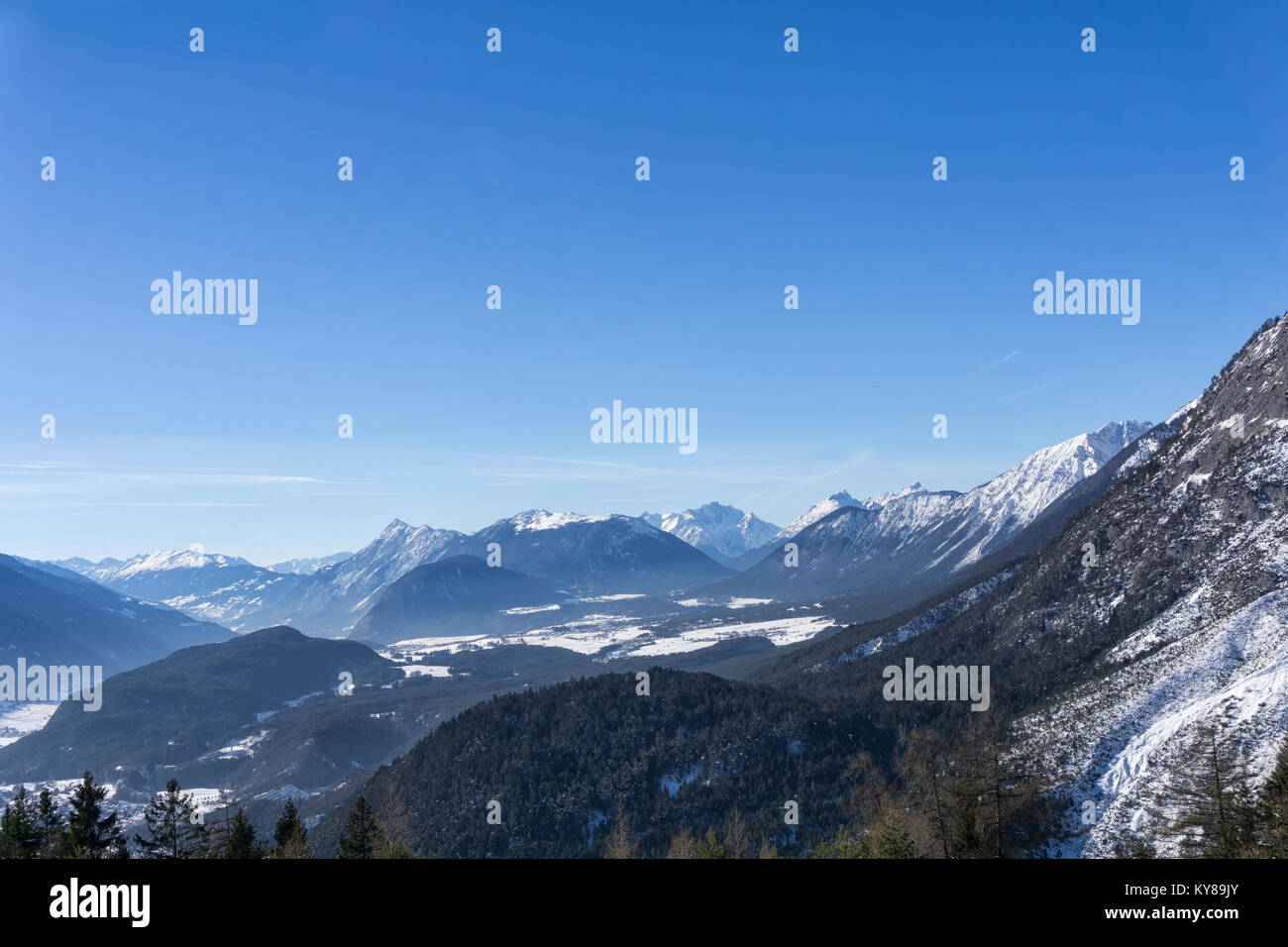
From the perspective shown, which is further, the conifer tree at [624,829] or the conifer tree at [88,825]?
the conifer tree at [624,829]

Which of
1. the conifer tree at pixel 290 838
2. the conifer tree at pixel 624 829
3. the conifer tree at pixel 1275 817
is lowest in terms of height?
the conifer tree at pixel 624 829

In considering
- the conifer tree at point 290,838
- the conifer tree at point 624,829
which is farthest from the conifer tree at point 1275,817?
the conifer tree at point 624,829

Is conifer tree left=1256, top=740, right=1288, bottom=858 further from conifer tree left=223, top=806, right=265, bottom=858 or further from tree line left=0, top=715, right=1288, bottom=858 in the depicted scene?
conifer tree left=223, top=806, right=265, bottom=858

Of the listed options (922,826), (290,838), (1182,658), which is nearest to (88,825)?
(290,838)

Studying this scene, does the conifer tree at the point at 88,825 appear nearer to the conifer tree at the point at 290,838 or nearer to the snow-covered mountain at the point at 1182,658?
the conifer tree at the point at 290,838

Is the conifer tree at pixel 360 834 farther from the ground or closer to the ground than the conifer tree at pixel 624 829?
farther from the ground

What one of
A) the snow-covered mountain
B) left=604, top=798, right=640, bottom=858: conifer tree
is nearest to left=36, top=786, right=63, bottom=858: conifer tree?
left=604, top=798, right=640, bottom=858: conifer tree

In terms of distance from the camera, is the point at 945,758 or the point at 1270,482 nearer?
the point at 945,758

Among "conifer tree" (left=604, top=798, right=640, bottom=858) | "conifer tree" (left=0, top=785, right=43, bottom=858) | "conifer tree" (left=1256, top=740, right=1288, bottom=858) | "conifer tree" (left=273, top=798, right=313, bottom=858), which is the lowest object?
"conifer tree" (left=604, top=798, right=640, bottom=858)
